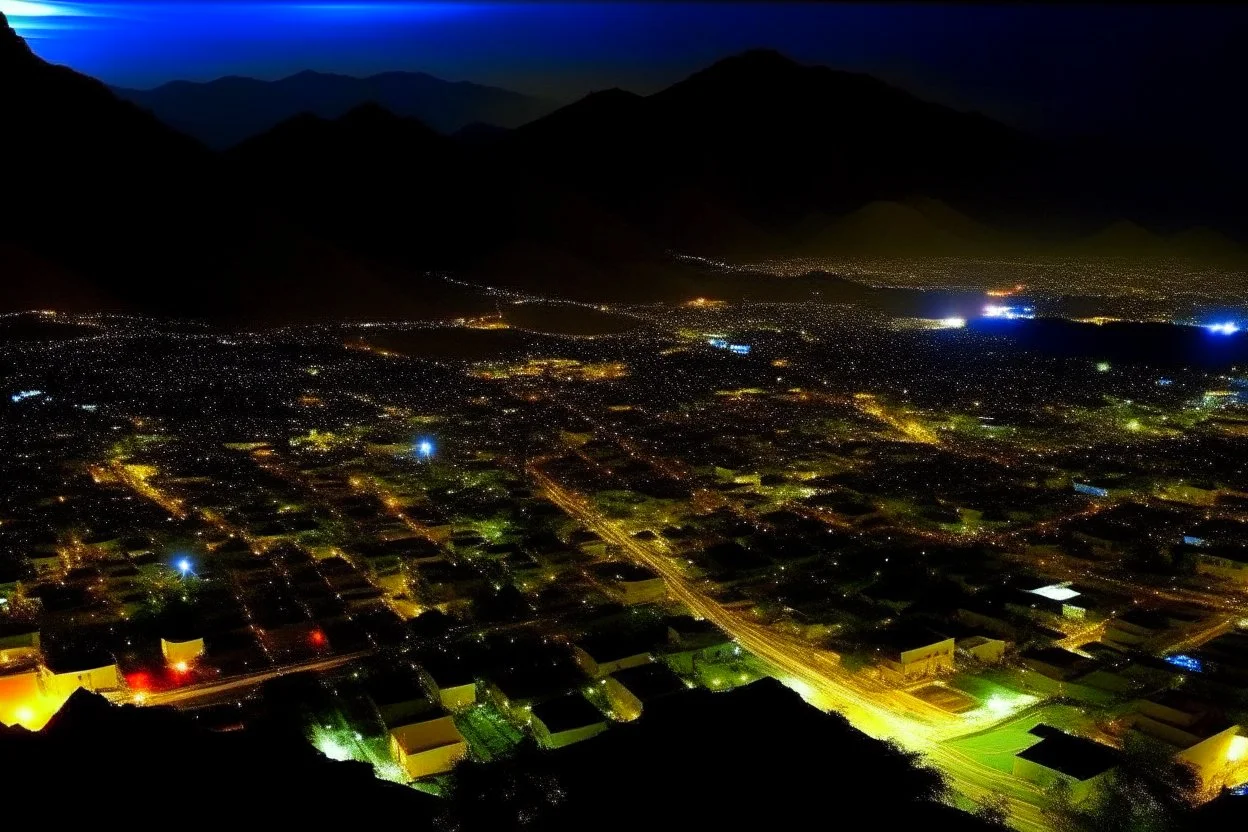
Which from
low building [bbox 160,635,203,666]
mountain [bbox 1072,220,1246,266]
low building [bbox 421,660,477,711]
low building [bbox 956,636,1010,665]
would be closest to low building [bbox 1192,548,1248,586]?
low building [bbox 956,636,1010,665]

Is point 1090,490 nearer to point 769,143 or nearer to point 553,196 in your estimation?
point 553,196

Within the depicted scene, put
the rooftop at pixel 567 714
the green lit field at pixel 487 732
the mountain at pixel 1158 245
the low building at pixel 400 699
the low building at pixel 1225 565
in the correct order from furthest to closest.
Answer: the mountain at pixel 1158 245
the low building at pixel 1225 565
the low building at pixel 400 699
the rooftop at pixel 567 714
the green lit field at pixel 487 732

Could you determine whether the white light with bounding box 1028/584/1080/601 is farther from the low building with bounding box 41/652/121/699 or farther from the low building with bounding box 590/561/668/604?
the low building with bounding box 41/652/121/699

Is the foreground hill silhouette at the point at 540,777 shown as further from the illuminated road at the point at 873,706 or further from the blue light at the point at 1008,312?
the blue light at the point at 1008,312

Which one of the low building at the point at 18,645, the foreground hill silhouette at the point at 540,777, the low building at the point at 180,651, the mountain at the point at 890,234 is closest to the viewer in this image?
the foreground hill silhouette at the point at 540,777

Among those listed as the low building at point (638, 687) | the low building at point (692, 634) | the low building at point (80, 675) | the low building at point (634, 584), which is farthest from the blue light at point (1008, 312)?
the low building at point (80, 675)

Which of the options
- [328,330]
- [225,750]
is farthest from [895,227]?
[225,750]

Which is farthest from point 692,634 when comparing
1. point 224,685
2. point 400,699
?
point 224,685
